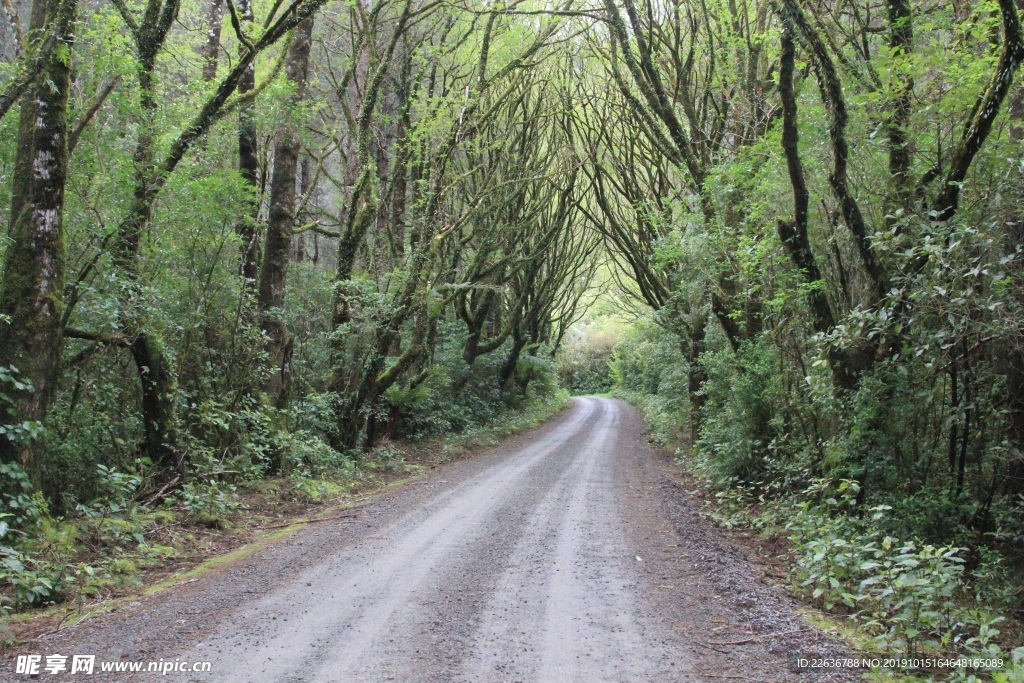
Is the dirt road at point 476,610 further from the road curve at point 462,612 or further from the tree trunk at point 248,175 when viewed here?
the tree trunk at point 248,175

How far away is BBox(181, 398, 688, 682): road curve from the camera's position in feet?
12.5

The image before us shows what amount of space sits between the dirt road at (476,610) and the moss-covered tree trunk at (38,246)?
2.52 metres

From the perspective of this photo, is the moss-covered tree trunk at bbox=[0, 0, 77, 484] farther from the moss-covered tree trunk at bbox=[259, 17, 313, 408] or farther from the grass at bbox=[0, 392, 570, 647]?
the moss-covered tree trunk at bbox=[259, 17, 313, 408]

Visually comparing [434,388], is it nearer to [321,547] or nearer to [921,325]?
[321,547]

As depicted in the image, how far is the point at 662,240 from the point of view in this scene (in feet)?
44.9

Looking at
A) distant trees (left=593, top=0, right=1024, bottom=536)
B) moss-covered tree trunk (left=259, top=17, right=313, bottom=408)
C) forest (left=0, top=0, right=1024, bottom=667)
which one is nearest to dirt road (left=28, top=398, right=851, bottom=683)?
forest (left=0, top=0, right=1024, bottom=667)

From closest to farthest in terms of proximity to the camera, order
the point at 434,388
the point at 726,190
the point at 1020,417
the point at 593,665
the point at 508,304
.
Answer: the point at 593,665
the point at 1020,417
the point at 726,190
the point at 434,388
the point at 508,304

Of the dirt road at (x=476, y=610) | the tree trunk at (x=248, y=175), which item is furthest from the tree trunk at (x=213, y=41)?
the dirt road at (x=476, y=610)

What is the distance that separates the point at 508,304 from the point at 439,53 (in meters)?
12.4

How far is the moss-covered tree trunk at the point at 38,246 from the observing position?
5.74 metres

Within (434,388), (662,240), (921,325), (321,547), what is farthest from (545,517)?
(434,388)

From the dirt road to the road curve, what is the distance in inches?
0.6

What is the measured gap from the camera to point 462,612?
188 inches

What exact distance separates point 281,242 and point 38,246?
5274 millimetres
